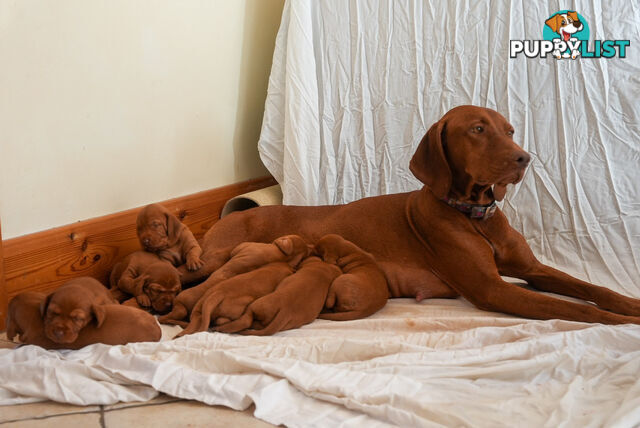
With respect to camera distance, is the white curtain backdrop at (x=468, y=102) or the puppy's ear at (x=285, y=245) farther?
the white curtain backdrop at (x=468, y=102)

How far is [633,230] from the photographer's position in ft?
10.2

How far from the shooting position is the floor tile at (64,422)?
1925 mm

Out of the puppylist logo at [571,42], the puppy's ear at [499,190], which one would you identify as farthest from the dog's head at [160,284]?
the puppylist logo at [571,42]

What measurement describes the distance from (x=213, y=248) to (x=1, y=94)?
1.03 meters

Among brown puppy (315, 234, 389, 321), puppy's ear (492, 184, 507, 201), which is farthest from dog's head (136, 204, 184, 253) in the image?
puppy's ear (492, 184, 507, 201)

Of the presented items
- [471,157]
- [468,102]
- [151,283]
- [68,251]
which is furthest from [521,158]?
[68,251]

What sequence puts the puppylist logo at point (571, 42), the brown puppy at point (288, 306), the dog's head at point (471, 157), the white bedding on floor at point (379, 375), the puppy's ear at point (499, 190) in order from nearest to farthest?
the white bedding on floor at point (379, 375), the brown puppy at point (288, 306), the dog's head at point (471, 157), the puppy's ear at point (499, 190), the puppylist logo at point (571, 42)

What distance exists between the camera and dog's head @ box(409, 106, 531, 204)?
101 inches

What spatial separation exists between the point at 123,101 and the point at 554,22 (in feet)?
6.39

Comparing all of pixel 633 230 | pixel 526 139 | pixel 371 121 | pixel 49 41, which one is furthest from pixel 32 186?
pixel 633 230

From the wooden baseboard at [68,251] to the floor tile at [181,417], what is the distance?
0.91m

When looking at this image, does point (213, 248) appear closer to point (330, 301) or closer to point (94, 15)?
point (330, 301)

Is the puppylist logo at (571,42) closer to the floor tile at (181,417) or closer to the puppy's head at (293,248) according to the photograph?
the puppy's head at (293,248)

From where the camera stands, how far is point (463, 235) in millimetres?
2736
